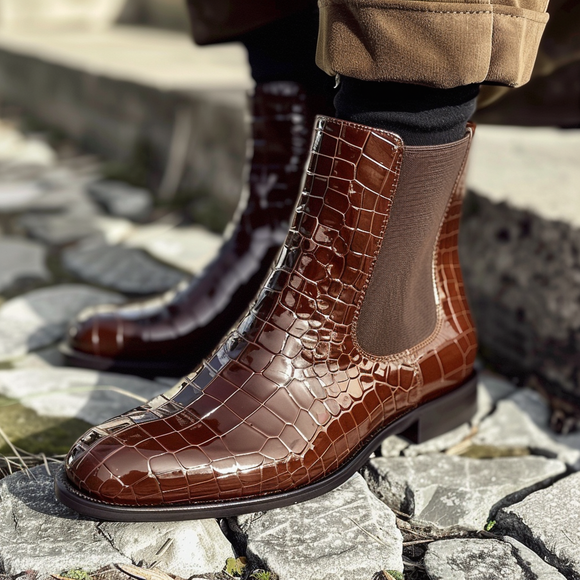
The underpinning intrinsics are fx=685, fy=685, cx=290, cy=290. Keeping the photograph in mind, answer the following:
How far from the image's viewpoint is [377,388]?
1.15m

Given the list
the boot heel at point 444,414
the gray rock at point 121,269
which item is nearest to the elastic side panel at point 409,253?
the boot heel at point 444,414

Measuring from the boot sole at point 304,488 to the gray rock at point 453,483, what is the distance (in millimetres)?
67

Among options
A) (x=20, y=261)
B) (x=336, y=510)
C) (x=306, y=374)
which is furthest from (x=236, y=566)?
(x=20, y=261)

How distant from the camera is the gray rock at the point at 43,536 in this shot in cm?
94

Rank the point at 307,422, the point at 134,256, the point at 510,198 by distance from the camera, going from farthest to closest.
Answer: the point at 134,256 → the point at 510,198 → the point at 307,422

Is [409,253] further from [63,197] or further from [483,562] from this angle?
[63,197]

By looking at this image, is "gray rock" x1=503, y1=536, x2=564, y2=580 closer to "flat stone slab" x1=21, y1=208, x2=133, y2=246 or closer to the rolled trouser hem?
the rolled trouser hem

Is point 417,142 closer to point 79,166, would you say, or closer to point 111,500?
point 111,500

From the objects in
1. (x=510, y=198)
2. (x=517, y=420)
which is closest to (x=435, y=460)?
(x=517, y=420)

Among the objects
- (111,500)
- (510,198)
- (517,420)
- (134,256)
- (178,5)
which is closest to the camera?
(111,500)

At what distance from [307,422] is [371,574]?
0.23 m

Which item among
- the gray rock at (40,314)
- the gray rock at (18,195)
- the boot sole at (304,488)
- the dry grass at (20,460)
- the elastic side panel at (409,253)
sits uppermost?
the elastic side panel at (409,253)

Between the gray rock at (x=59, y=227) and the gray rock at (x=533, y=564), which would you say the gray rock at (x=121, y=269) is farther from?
the gray rock at (x=533, y=564)

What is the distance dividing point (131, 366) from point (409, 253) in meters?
0.71
